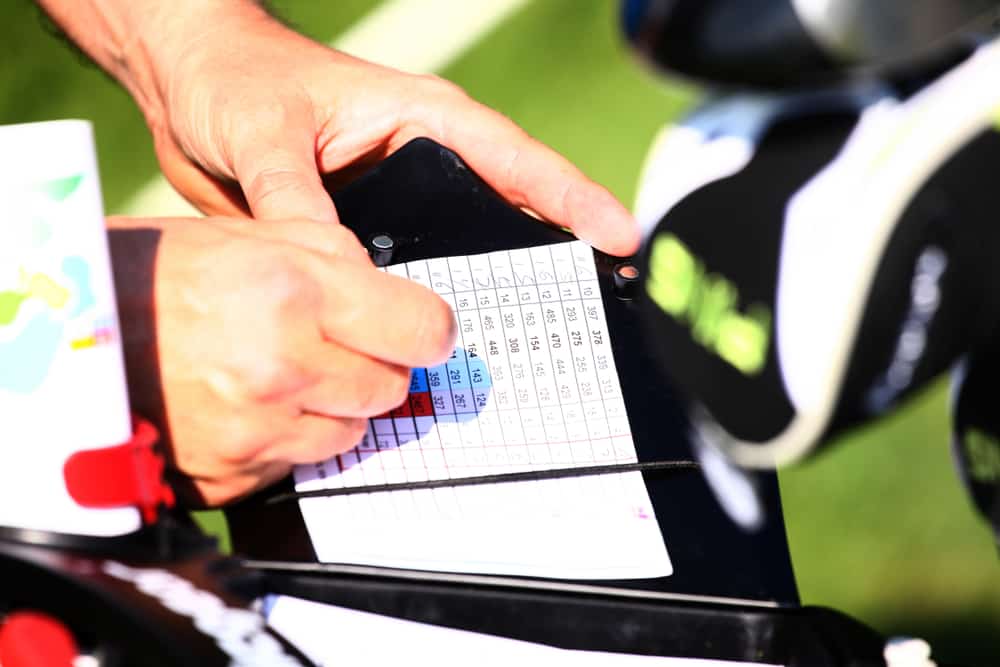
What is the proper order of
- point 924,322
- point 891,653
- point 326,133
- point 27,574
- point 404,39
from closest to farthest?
point 924,322, point 27,574, point 891,653, point 326,133, point 404,39

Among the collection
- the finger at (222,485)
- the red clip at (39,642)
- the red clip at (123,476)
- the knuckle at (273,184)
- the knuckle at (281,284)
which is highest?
the knuckle at (273,184)

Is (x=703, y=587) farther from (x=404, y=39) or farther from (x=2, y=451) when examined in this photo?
(x=404, y=39)

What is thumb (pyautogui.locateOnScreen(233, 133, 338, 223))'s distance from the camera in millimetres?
842

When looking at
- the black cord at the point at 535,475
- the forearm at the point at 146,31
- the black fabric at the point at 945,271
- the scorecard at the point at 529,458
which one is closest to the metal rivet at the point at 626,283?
the scorecard at the point at 529,458

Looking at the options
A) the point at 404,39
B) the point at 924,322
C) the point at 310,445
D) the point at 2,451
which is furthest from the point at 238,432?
the point at 404,39

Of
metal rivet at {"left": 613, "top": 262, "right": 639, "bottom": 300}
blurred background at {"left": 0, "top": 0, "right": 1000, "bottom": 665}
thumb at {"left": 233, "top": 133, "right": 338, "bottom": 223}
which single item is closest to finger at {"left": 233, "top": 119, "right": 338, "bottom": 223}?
thumb at {"left": 233, "top": 133, "right": 338, "bottom": 223}

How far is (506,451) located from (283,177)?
0.28 metres

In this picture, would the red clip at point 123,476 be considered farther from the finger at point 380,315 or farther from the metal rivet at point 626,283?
the metal rivet at point 626,283

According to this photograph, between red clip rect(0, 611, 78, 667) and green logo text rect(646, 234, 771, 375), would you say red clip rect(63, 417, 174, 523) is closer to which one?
red clip rect(0, 611, 78, 667)

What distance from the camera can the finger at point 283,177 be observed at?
843mm

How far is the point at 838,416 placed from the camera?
1.70 feet

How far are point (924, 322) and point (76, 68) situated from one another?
71.6 inches

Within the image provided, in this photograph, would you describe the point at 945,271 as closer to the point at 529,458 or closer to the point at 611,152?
the point at 529,458

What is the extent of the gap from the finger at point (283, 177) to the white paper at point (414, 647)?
0.95 ft
